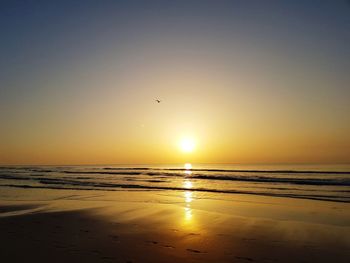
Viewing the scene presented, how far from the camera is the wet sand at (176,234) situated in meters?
7.02

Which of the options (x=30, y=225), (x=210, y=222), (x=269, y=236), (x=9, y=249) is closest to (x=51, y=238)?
(x=9, y=249)

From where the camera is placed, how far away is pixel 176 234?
9.16 meters

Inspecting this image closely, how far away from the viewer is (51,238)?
28.3 feet

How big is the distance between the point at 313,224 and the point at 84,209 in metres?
9.74

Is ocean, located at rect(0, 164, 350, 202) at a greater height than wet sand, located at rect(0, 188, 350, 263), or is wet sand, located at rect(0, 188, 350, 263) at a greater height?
ocean, located at rect(0, 164, 350, 202)

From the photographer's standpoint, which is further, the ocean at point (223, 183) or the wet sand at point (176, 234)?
the ocean at point (223, 183)

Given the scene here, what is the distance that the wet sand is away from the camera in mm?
7023

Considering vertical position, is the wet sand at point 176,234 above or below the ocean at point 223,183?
below

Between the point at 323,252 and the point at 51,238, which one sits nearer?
the point at 323,252

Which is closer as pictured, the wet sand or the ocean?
the wet sand

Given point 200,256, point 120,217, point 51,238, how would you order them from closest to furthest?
point 200,256
point 51,238
point 120,217

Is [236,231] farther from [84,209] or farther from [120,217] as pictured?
[84,209]

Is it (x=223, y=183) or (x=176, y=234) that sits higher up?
(x=223, y=183)

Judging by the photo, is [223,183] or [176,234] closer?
[176,234]
